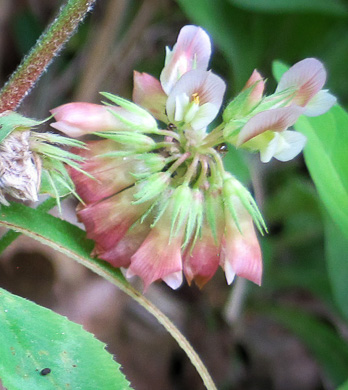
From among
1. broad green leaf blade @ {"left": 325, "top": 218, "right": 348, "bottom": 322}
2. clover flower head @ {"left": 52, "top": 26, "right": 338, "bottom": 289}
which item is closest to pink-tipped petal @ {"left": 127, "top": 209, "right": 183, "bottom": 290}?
clover flower head @ {"left": 52, "top": 26, "right": 338, "bottom": 289}

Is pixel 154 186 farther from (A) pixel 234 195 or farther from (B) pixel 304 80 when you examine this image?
(B) pixel 304 80

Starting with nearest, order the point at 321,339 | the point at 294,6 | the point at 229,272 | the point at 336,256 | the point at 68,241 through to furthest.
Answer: the point at 229,272 < the point at 68,241 < the point at 336,256 < the point at 294,6 < the point at 321,339

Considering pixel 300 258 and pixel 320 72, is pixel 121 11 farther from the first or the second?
pixel 320 72

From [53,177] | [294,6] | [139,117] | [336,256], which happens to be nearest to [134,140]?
[139,117]

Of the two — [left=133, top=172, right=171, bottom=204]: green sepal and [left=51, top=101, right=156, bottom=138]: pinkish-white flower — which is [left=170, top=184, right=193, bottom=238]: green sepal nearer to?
[left=133, top=172, right=171, bottom=204]: green sepal

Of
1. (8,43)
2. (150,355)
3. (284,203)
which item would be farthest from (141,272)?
(8,43)
